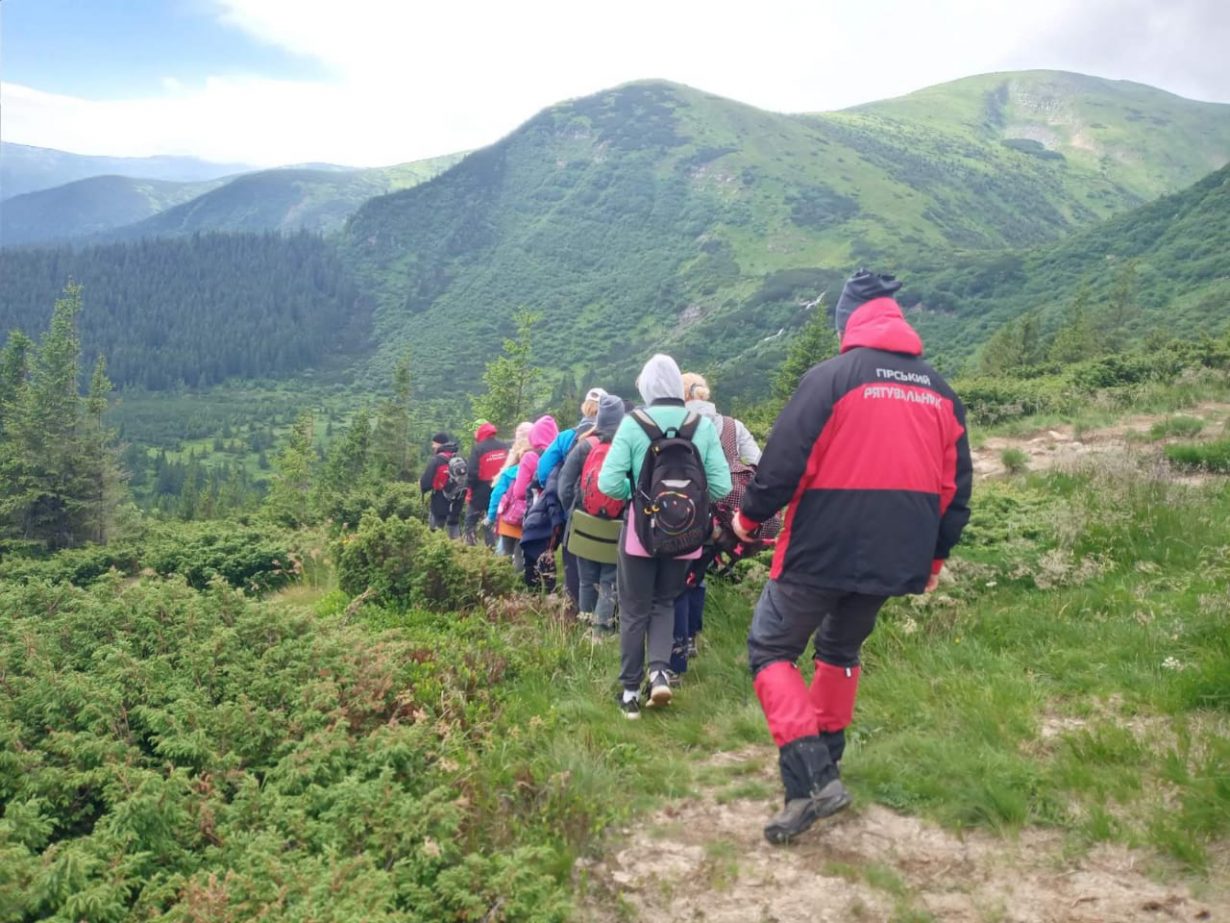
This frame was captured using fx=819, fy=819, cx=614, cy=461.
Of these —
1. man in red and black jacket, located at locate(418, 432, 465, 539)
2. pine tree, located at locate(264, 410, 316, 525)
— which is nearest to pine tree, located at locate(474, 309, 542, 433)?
pine tree, located at locate(264, 410, 316, 525)

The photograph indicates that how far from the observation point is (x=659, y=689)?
486 cm

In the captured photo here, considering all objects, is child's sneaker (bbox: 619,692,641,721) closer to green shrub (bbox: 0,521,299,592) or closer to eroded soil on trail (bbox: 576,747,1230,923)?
eroded soil on trail (bbox: 576,747,1230,923)

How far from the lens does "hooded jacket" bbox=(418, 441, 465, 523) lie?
43.3 feet

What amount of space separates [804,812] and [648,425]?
2191mm

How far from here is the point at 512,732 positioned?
434 centimetres

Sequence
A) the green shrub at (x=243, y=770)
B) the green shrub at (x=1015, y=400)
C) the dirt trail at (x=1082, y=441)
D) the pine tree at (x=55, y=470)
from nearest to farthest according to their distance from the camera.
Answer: the green shrub at (x=243, y=770) < the dirt trail at (x=1082, y=441) < the green shrub at (x=1015, y=400) < the pine tree at (x=55, y=470)

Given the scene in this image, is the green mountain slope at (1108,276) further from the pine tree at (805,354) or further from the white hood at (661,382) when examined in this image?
the white hood at (661,382)

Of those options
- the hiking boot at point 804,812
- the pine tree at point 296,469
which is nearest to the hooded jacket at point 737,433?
the hiking boot at point 804,812

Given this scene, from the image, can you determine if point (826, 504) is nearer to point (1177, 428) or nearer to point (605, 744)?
point (605, 744)

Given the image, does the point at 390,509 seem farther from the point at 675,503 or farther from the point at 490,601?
the point at 675,503

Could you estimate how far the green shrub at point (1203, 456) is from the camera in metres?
8.18

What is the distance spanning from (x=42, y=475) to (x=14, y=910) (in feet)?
118

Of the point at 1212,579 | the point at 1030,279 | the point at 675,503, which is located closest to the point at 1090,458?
the point at 1212,579

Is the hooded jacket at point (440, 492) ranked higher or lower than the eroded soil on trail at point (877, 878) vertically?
lower
